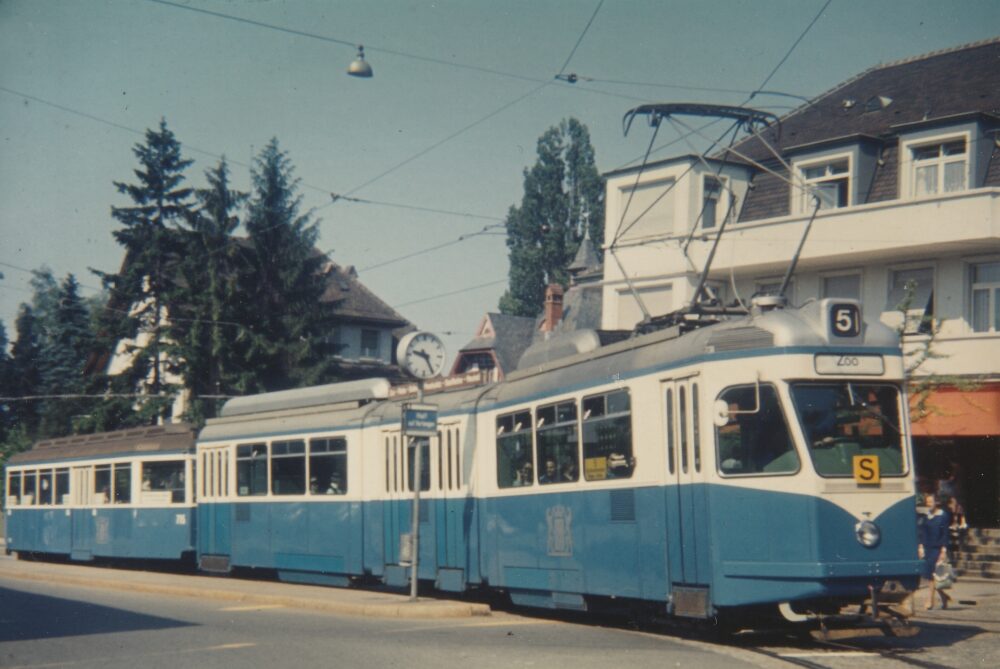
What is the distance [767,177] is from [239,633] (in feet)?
66.4

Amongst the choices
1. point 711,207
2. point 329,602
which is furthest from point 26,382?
point 329,602

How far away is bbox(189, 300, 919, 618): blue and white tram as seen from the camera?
11109 mm

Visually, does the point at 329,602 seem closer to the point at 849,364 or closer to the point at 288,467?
the point at 288,467

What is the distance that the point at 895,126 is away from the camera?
2697 cm

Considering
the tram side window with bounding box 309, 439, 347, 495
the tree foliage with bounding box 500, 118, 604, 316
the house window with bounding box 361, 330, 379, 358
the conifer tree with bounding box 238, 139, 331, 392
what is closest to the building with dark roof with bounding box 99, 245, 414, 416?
the house window with bounding box 361, 330, 379, 358

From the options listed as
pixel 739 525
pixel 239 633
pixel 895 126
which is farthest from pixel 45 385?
pixel 739 525

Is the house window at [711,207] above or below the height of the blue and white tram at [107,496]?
Answer: above

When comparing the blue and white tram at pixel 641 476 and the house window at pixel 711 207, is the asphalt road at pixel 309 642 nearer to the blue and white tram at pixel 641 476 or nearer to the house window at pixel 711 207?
the blue and white tram at pixel 641 476

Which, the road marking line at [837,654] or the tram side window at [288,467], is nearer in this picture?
the road marking line at [837,654]

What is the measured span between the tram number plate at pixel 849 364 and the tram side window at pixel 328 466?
9.86 meters

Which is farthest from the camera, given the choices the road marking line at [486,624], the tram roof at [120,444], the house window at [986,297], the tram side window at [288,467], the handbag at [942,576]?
the tram roof at [120,444]

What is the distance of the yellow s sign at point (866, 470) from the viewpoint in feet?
36.6

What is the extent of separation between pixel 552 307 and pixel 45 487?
29.8 metres

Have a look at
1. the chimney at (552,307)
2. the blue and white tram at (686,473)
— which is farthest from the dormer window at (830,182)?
the chimney at (552,307)
